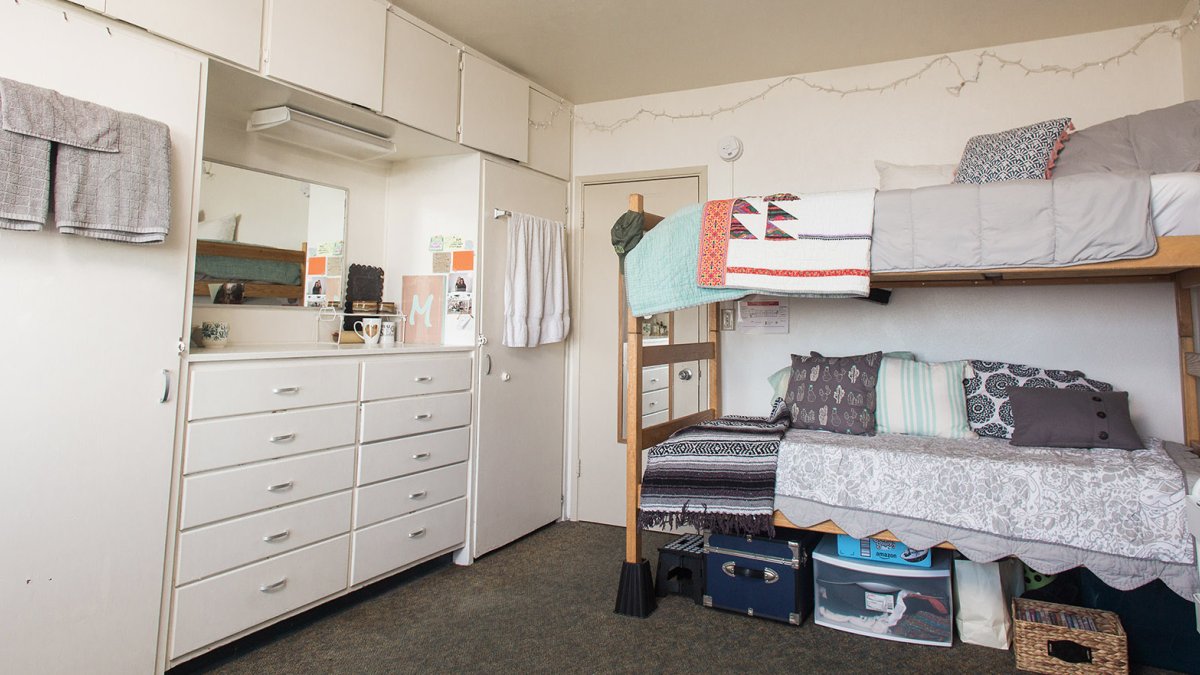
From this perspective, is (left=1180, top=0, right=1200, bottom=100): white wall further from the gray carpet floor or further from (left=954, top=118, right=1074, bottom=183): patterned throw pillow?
the gray carpet floor

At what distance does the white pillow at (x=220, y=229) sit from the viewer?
99.3 inches

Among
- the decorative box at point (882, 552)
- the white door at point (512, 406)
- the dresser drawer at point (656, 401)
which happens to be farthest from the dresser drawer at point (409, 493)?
the decorative box at point (882, 552)

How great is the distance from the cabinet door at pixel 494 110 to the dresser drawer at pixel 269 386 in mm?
1317

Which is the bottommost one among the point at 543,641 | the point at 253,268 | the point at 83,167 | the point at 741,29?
the point at 543,641

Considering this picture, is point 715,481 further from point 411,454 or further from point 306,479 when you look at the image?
point 306,479

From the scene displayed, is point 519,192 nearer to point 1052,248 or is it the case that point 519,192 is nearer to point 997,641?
point 1052,248

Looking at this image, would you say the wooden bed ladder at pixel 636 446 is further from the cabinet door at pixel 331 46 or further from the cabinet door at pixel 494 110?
the cabinet door at pixel 331 46

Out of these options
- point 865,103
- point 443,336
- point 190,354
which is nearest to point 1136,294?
point 865,103

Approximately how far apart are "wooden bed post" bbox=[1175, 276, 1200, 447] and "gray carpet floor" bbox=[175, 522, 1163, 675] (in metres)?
1.02

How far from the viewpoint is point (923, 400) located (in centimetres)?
267

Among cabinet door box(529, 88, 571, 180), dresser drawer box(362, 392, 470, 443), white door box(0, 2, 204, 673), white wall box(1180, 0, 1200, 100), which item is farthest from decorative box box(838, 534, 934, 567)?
cabinet door box(529, 88, 571, 180)

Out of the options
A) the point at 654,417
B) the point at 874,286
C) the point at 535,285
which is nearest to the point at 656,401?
the point at 654,417

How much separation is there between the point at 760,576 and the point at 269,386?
197 cm

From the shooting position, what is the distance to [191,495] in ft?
6.50
